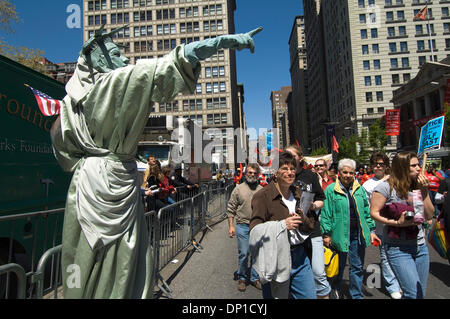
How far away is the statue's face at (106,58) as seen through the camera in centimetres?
193

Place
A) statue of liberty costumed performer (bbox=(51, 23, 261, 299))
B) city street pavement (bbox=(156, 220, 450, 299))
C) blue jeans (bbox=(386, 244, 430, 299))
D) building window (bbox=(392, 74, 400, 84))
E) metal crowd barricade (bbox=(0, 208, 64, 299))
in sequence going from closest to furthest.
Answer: statue of liberty costumed performer (bbox=(51, 23, 261, 299)) → blue jeans (bbox=(386, 244, 430, 299)) → metal crowd barricade (bbox=(0, 208, 64, 299)) → city street pavement (bbox=(156, 220, 450, 299)) → building window (bbox=(392, 74, 400, 84))

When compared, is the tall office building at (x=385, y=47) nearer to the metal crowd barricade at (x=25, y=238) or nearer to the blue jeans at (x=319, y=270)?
the blue jeans at (x=319, y=270)

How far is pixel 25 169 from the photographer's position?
3.91 metres

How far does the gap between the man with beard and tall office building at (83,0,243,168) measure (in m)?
52.9

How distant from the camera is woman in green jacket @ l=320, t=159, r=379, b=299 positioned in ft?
12.3

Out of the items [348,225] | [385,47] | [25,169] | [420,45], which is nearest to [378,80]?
[385,47]

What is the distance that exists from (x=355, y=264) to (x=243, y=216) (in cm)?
191

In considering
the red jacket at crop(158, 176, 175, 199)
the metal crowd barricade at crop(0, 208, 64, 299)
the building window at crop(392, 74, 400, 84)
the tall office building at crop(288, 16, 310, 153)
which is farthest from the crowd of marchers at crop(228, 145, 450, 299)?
the tall office building at crop(288, 16, 310, 153)

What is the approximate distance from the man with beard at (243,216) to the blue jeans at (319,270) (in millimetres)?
1291

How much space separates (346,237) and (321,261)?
1.92 ft

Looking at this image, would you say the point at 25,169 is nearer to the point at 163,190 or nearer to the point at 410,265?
the point at 163,190

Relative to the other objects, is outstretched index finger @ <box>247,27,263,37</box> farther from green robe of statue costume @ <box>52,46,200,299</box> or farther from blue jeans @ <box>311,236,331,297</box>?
blue jeans @ <box>311,236,331,297</box>

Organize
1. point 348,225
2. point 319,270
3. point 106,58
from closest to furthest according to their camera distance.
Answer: point 106,58
point 319,270
point 348,225
